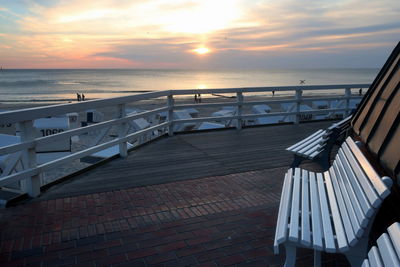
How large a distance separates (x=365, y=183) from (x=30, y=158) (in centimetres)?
347

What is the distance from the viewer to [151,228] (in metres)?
3.46

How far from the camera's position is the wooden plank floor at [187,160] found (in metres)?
4.81

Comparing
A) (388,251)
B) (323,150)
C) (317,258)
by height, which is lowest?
(317,258)

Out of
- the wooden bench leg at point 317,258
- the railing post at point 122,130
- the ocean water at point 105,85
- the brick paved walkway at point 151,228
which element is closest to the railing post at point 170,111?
the railing post at point 122,130

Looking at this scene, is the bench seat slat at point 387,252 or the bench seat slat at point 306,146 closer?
the bench seat slat at point 387,252

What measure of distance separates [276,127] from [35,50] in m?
84.8

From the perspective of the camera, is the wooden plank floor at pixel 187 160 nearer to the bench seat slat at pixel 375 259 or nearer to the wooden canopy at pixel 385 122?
the wooden canopy at pixel 385 122

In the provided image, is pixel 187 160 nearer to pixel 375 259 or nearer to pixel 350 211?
pixel 350 211

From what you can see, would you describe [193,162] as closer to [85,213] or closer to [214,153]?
[214,153]

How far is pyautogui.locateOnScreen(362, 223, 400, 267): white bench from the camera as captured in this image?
59.2 inches

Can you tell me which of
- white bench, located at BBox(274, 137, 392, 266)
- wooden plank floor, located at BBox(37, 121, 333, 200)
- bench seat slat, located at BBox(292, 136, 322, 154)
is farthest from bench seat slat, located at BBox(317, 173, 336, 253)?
wooden plank floor, located at BBox(37, 121, 333, 200)

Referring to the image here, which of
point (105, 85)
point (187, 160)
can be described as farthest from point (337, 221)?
point (105, 85)

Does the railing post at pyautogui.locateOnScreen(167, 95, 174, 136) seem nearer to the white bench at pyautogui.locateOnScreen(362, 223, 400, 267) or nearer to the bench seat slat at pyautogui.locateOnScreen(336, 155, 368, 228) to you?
the bench seat slat at pyautogui.locateOnScreen(336, 155, 368, 228)

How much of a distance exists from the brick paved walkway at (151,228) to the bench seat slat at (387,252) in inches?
50.5
